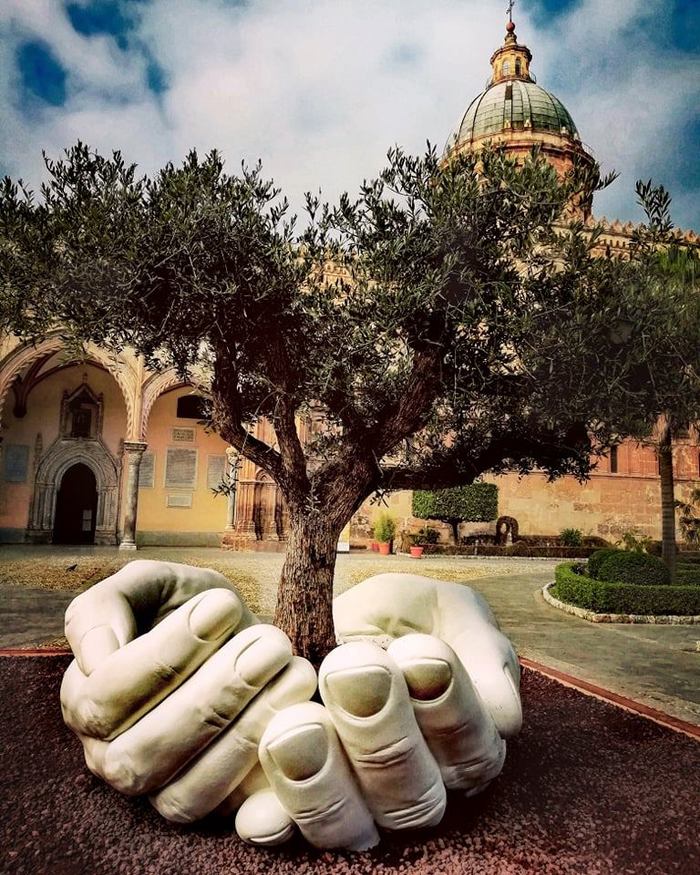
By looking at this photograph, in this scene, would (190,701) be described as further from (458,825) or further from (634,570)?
(634,570)

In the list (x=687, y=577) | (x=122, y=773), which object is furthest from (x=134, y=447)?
(x=122, y=773)

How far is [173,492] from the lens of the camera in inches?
918

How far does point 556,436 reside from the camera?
4512 mm

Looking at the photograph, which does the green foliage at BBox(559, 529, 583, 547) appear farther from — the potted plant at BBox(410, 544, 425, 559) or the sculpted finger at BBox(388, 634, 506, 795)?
the sculpted finger at BBox(388, 634, 506, 795)

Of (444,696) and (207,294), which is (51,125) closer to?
(207,294)

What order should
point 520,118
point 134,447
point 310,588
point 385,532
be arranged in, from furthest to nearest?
point 520,118, point 385,532, point 134,447, point 310,588

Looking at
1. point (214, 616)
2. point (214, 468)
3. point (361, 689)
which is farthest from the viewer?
point (214, 468)

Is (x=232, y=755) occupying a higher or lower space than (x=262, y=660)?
lower

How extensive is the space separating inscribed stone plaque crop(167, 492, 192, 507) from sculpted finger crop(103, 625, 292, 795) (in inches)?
859

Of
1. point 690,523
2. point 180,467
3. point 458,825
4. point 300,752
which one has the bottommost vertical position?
point 458,825

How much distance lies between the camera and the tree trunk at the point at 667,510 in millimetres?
11797

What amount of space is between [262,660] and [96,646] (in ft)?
2.63

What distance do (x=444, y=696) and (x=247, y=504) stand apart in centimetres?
2028

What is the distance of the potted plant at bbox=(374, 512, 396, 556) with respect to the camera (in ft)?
70.3
